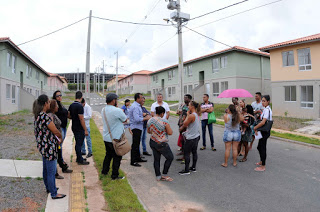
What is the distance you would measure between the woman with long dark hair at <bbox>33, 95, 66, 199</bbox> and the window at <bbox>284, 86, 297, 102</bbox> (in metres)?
18.7

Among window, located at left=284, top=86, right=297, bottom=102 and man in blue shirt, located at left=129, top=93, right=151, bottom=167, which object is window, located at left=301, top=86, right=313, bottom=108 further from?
man in blue shirt, located at left=129, top=93, right=151, bottom=167

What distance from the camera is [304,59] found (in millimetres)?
17328

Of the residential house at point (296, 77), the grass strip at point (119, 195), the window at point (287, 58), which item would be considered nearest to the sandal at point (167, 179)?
the grass strip at point (119, 195)

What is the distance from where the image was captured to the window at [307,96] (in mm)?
16984

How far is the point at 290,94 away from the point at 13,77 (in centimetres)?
2418

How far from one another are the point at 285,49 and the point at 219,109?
7597mm

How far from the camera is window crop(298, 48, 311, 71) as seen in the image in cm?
1711

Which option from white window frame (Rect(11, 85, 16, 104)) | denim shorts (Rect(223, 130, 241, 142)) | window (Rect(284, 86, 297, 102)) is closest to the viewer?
denim shorts (Rect(223, 130, 241, 142))

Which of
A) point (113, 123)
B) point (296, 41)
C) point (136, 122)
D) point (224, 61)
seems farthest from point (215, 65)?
point (113, 123)

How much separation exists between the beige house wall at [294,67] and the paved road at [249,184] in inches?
471

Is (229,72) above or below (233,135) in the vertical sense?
above

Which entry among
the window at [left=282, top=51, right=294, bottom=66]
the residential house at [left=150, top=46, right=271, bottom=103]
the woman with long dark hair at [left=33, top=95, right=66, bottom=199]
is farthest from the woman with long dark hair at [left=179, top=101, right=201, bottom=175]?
the residential house at [left=150, top=46, right=271, bottom=103]

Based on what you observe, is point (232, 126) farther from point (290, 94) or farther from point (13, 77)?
point (13, 77)

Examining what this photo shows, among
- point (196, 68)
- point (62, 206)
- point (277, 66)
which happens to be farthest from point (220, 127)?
point (196, 68)
